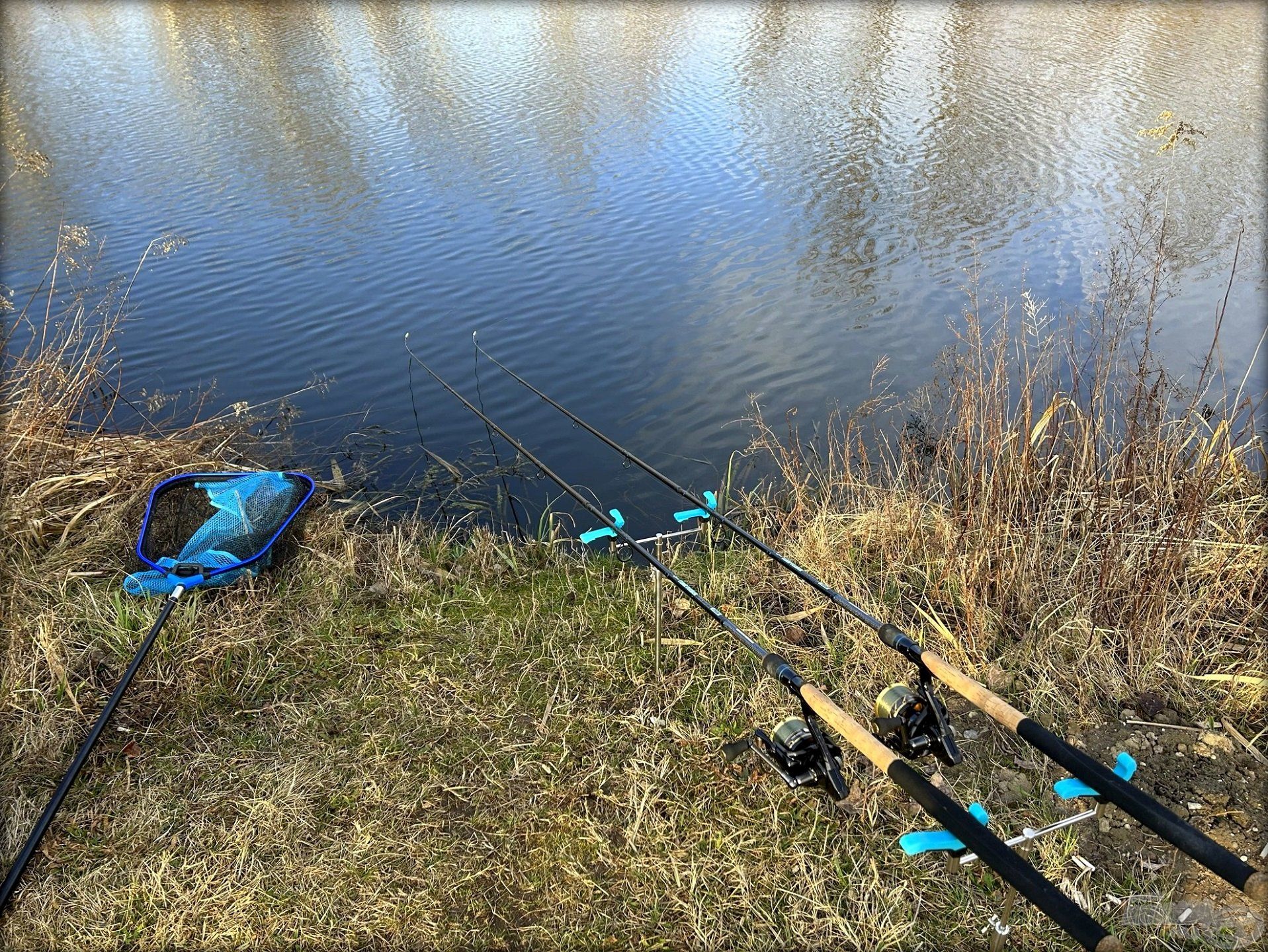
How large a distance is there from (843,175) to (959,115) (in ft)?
8.94

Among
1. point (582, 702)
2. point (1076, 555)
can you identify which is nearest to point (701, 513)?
point (582, 702)

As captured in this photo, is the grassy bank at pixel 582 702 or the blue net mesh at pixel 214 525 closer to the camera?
the grassy bank at pixel 582 702

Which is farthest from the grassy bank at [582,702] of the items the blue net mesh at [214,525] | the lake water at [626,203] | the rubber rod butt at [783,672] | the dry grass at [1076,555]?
the lake water at [626,203]

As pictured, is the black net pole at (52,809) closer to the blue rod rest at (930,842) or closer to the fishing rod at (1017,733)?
the fishing rod at (1017,733)

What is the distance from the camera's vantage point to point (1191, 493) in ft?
11.2

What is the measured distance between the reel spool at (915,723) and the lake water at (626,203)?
3005 millimetres

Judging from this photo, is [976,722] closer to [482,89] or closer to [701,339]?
[701,339]

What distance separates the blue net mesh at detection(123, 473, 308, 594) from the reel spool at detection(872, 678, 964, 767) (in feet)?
9.05

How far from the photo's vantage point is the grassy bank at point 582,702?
2453 mm

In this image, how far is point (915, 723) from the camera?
2.24m

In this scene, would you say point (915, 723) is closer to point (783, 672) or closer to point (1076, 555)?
point (783, 672)

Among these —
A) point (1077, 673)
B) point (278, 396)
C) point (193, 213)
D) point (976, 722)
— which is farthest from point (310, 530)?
point (193, 213)

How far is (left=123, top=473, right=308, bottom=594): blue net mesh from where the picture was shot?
3.73 m

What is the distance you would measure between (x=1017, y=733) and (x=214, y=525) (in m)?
3.52
